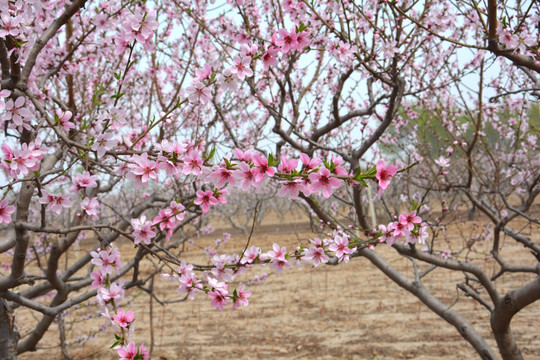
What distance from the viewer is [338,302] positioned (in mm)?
7352

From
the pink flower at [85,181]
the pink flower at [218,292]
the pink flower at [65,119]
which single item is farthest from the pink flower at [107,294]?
the pink flower at [65,119]

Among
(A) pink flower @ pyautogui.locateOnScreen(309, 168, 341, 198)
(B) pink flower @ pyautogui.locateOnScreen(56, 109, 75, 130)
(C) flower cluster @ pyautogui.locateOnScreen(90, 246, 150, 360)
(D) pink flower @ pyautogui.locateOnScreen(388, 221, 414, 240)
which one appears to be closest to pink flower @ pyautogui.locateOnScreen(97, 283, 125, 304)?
(C) flower cluster @ pyautogui.locateOnScreen(90, 246, 150, 360)

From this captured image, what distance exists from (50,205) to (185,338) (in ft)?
16.0

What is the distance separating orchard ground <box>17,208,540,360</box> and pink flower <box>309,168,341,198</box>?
301 cm

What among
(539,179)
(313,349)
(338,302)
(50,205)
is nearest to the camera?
(50,205)

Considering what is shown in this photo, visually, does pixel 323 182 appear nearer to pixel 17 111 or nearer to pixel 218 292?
pixel 218 292

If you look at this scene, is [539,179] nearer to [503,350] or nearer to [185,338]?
[503,350]

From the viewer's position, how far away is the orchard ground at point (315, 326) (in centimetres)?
520

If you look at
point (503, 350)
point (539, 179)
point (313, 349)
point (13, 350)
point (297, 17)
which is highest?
point (297, 17)

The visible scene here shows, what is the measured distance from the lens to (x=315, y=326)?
618 centimetres

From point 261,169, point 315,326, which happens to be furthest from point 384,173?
point 315,326

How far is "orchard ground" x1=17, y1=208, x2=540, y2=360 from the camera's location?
5.20 m

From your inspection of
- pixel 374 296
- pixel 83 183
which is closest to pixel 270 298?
pixel 374 296

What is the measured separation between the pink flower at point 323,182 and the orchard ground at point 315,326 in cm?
301
